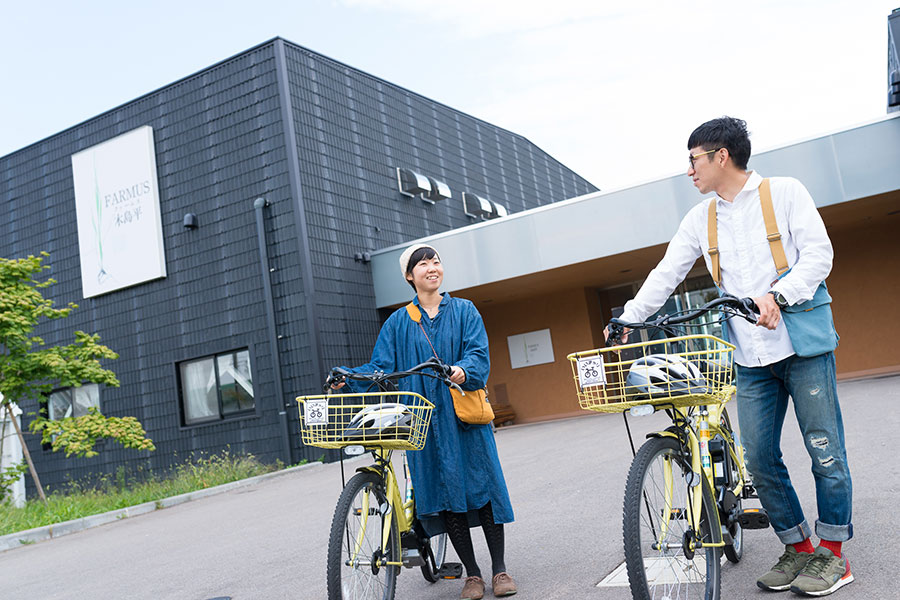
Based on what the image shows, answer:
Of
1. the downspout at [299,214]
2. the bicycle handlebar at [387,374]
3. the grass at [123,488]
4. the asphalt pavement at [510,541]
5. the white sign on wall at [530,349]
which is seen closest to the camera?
Answer: the bicycle handlebar at [387,374]

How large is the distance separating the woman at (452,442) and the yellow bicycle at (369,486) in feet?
0.74

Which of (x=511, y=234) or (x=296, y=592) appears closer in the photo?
(x=296, y=592)

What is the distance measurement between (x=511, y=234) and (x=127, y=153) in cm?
864

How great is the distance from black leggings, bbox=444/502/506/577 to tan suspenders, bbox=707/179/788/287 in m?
1.61

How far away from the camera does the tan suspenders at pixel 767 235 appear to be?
325 cm

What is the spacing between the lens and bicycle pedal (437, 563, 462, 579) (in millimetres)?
4129

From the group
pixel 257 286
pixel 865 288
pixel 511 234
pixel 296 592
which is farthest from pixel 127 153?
pixel 865 288

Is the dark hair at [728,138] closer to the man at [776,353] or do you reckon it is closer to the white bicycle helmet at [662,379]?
the man at [776,353]

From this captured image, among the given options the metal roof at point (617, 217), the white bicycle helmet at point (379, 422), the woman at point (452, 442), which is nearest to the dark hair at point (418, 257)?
the woman at point (452, 442)

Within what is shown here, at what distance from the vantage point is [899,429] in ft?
24.5

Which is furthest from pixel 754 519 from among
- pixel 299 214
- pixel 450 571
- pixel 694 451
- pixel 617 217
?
pixel 299 214

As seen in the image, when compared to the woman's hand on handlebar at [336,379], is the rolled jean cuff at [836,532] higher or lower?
lower

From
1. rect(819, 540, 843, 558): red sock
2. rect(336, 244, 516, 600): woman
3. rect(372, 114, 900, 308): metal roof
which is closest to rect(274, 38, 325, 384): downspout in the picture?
rect(372, 114, 900, 308): metal roof

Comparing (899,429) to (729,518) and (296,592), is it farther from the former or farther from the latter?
(296,592)
